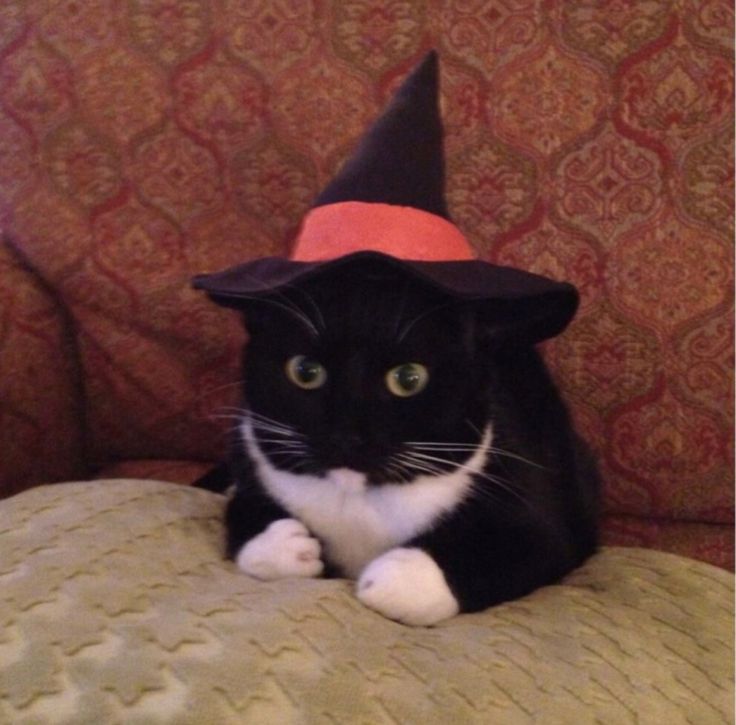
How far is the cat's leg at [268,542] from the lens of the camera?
802mm

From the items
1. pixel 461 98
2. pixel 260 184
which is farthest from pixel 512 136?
pixel 260 184

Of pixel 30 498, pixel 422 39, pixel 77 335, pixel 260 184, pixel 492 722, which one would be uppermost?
pixel 422 39

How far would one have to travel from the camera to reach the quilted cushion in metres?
0.58

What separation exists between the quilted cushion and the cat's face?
5.2 inches

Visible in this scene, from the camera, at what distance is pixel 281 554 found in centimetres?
81

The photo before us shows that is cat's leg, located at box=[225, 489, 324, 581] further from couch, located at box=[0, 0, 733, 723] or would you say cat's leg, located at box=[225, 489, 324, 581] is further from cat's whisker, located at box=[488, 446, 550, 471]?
cat's whisker, located at box=[488, 446, 550, 471]

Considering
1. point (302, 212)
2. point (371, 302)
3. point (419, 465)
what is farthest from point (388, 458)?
point (302, 212)

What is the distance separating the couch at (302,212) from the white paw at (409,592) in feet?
0.09

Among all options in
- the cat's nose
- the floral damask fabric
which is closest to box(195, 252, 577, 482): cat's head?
the cat's nose

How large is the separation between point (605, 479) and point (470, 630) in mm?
468

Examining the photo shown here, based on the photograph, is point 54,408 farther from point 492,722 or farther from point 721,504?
point 721,504

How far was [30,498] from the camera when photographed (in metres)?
0.85

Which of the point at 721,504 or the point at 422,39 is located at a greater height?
the point at 422,39

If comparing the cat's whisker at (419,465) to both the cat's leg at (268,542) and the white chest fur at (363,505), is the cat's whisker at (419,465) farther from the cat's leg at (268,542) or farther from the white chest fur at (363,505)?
the cat's leg at (268,542)
